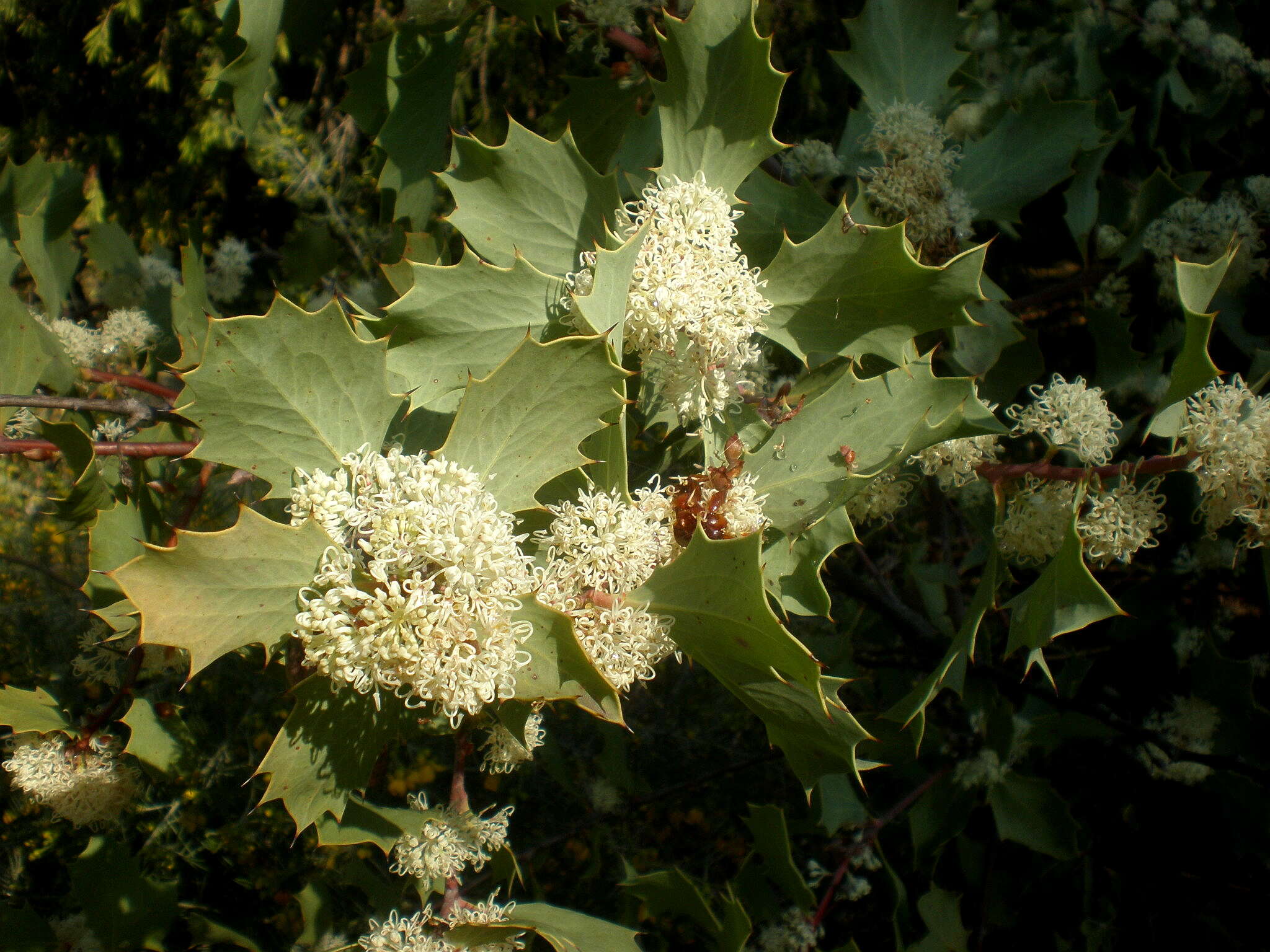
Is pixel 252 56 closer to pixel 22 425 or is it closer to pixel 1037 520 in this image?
pixel 22 425

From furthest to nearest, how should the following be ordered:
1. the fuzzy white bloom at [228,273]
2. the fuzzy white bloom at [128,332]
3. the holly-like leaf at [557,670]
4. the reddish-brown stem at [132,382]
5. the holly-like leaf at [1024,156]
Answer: the fuzzy white bloom at [228,273], the fuzzy white bloom at [128,332], the reddish-brown stem at [132,382], the holly-like leaf at [1024,156], the holly-like leaf at [557,670]

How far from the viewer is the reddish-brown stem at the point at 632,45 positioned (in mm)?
1854

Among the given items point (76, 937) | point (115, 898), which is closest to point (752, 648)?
point (115, 898)

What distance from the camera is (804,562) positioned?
4.42ft

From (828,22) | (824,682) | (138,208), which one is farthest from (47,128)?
(824,682)

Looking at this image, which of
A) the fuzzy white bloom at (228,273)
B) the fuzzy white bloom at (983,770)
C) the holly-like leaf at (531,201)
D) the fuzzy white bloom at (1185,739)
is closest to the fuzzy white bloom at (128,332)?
the fuzzy white bloom at (228,273)

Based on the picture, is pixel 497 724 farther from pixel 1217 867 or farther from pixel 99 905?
pixel 1217 867

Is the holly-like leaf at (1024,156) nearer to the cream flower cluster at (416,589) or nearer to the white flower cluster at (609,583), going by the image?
the white flower cluster at (609,583)

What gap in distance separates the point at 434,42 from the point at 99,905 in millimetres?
2363

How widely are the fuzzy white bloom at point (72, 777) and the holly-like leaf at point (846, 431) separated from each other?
1.73 m

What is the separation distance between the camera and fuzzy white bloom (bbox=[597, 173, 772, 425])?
47.6 inches

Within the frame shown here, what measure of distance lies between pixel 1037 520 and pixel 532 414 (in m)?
1.04

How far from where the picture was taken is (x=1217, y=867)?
2143 mm

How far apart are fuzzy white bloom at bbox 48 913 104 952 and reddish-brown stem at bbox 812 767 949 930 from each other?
6.36ft
